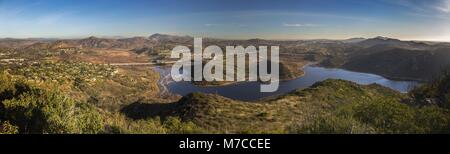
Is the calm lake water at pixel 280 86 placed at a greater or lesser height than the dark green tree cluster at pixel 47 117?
lesser

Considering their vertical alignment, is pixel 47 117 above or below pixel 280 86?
above

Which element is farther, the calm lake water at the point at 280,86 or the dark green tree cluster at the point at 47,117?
the calm lake water at the point at 280,86

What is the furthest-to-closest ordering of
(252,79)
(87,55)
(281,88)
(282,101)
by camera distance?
(87,55) → (252,79) → (281,88) → (282,101)

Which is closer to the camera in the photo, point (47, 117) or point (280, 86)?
point (47, 117)
